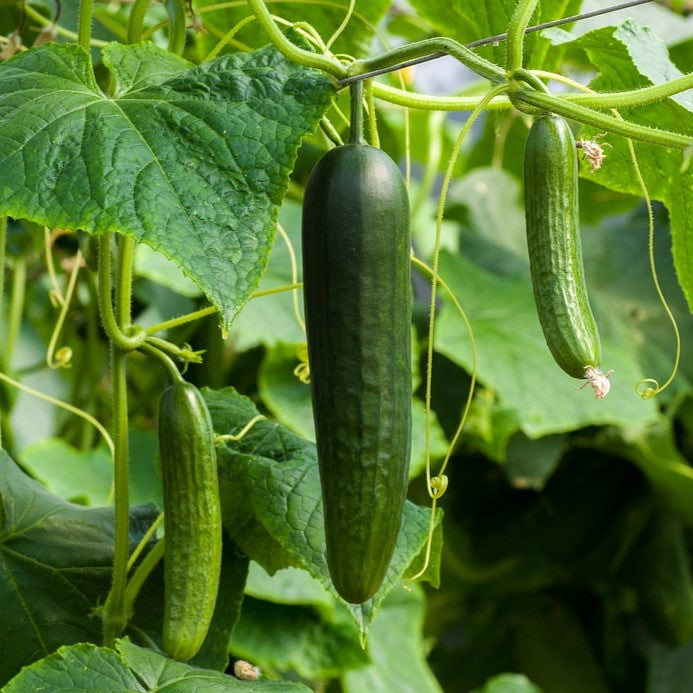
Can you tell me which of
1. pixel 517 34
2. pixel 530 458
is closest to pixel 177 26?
pixel 517 34

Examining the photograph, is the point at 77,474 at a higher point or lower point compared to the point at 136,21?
lower

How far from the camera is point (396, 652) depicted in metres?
1.31

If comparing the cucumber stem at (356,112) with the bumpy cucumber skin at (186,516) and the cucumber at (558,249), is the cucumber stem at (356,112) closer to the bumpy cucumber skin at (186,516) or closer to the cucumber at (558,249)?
the cucumber at (558,249)

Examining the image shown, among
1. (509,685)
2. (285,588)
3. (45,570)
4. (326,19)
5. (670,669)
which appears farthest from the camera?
(670,669)

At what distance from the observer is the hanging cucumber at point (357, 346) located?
501 mm

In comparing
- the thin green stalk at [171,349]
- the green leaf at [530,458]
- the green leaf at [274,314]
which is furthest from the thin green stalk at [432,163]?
the thin green stalk at [171,349]

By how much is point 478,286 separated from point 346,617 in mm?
662

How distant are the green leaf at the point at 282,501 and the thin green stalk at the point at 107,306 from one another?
0.32 feet

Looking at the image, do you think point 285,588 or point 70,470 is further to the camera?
point 70,470

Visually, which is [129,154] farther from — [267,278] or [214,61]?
[267,278]

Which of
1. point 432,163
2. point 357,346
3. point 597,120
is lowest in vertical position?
point 432,163

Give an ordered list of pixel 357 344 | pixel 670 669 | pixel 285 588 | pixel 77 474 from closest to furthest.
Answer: pixel 357 344
pixel 285 588
pixel 77 474
pixel 670 669

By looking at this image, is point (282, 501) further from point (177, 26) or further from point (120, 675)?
point (177, 26)

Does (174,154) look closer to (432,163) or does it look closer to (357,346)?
(357,346)
